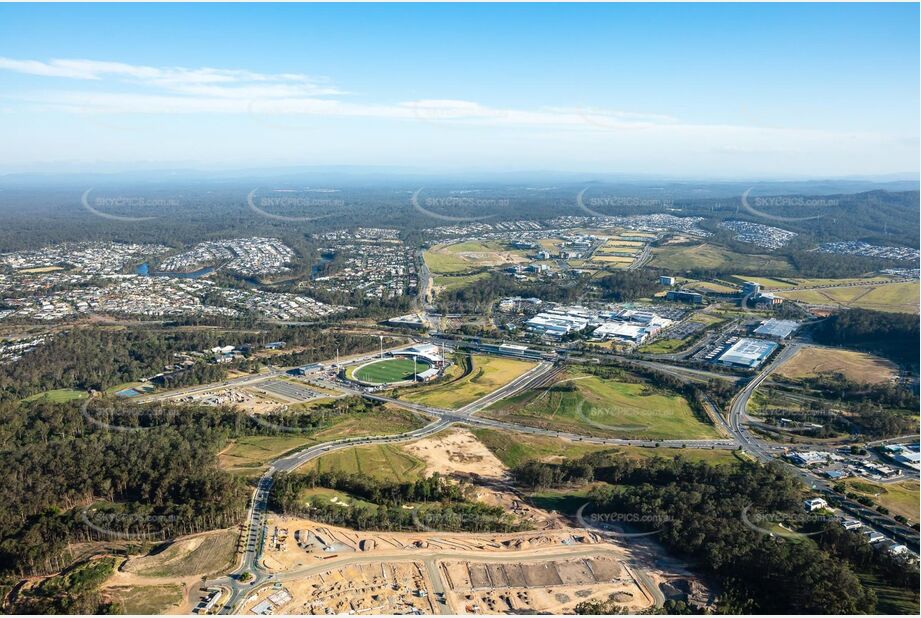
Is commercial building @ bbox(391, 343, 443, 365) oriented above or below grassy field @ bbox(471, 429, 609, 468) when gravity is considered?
above

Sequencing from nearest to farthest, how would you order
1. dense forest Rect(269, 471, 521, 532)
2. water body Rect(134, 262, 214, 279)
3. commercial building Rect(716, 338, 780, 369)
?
1. dense forest Rect(269, 471, 521, 532)
2. commercial building Rect(716, 338, 780, 369)
3. water body Rect(134, 262, 214, 279)

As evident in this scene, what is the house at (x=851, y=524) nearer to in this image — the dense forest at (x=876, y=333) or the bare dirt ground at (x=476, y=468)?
the bare dirt ground at (x=476, y=468)

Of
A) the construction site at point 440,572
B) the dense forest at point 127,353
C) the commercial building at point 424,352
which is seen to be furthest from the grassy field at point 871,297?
the construction site at point 440,572

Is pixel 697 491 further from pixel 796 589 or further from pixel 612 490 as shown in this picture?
pixel 796 589

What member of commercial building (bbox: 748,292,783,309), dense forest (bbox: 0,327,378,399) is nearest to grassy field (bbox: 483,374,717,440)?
dense forest (bbox: 0,327,378,399)

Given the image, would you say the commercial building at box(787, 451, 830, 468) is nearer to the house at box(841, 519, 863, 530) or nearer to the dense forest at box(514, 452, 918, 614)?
the dense forest at box(514, 452, 918, 614)

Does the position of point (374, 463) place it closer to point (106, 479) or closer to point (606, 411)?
point (106, 479)
